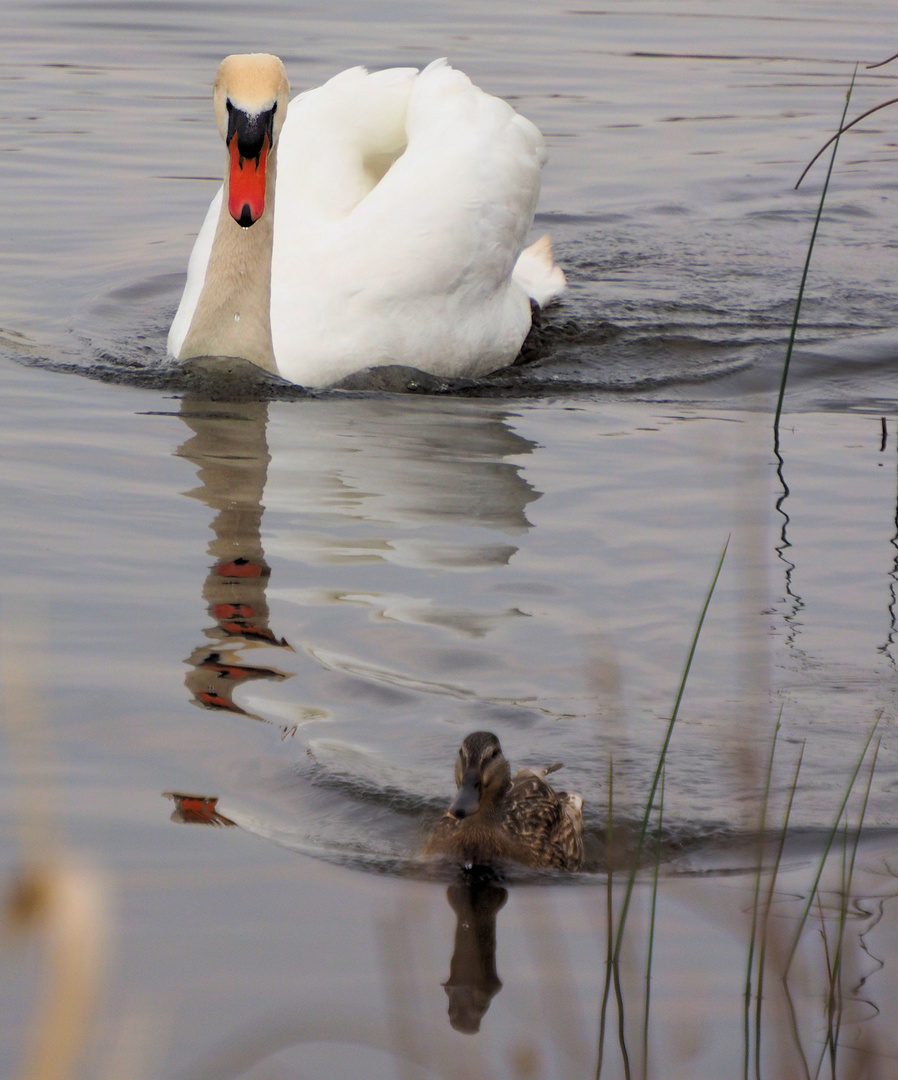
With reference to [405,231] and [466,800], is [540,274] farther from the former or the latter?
[466,800]

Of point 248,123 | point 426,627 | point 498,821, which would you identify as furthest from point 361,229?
point 498,821

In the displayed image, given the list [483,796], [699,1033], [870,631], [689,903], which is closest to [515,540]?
[870,631]

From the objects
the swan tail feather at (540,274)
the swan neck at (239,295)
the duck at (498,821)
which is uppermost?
the swan tail feather at (540,274)

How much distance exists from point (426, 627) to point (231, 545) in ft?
2.75

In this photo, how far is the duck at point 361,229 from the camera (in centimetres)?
690

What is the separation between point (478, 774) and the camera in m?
3.72

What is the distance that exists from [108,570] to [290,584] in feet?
1.74

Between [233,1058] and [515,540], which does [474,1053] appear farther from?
[515,540]

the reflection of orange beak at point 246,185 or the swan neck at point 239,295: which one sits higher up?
the reflection of orange beak at point 246,185

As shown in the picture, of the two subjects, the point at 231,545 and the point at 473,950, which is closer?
the point at 473,950

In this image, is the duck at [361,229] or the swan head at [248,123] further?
the duck at [361,229]

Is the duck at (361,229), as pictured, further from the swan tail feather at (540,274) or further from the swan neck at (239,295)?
the swan tail feather at (540,274)

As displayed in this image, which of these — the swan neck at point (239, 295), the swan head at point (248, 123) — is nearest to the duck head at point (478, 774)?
the swan head at point (248, 123)

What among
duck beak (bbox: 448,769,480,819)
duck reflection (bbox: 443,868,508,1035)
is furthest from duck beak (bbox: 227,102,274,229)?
duck reflection (bbox: 443,868,508,1035)
